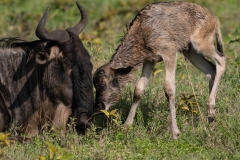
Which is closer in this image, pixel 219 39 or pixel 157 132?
pixel 157 132

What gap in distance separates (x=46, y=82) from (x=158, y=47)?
58.0 inches

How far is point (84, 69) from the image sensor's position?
8102 mm

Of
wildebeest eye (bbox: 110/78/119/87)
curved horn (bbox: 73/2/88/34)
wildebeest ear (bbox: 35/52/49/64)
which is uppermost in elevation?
curved horn (bbox: 73/2/88/34)

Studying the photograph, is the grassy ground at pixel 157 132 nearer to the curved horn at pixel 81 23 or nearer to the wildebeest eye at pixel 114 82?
the wildebeest eye at pixel 114 82

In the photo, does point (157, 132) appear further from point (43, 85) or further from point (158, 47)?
point (43, 85)

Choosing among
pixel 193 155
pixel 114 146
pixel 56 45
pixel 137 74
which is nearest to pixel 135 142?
pixel 114 146

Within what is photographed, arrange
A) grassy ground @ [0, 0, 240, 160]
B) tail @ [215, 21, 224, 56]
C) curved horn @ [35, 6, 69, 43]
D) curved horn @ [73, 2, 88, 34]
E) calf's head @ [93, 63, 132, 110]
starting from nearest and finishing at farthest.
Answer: grassy ground @ [0, 0, 240, 160] < curved horn @ [35, 6, 69, 43] < curved horn @ [73, 2, 88, 34] < calf's head @ [93, 63, 132, 110] < tail @ [215, 21, 224, 56]

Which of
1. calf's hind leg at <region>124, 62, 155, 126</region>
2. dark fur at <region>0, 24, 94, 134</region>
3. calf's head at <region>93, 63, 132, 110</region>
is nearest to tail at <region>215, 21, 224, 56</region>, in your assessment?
calf's hind leg at <region>124, 62, 155, 126</region>

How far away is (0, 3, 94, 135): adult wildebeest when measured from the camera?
8125 millimetres

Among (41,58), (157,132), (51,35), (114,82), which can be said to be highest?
(51,35)

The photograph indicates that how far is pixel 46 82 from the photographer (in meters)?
8.30

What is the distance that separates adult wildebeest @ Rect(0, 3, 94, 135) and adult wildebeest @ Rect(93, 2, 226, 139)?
652mm

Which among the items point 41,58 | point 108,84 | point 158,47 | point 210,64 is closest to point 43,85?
point 41,58

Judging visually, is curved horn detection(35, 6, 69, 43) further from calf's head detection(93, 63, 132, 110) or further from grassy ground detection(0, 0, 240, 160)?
grassy ground detection(0, 0, 240, 160)
